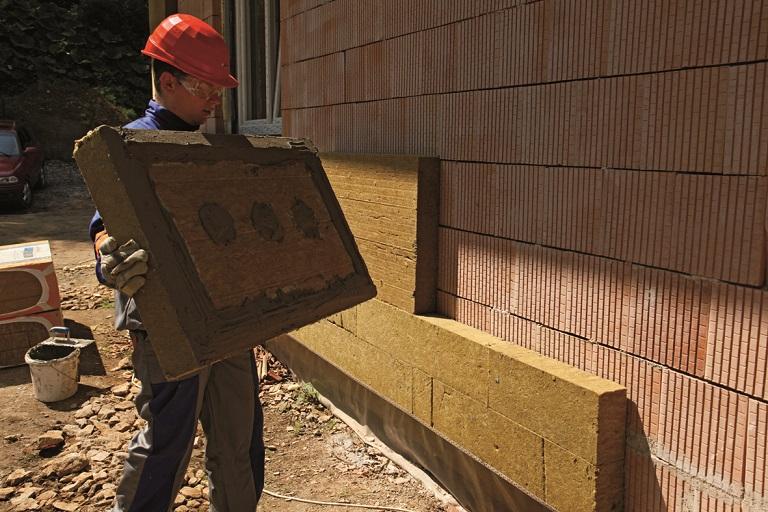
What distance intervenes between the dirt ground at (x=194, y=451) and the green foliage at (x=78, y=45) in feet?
50.3

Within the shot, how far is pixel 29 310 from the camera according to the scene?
500cm

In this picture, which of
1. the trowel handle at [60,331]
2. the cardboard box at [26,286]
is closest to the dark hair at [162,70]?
the trowel handle at [60,331]

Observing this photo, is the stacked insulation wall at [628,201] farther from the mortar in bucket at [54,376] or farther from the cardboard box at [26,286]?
the cardboard box at [26,286]

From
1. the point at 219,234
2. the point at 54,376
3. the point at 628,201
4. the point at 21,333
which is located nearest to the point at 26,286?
the point at 21,333

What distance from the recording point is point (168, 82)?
2375mm

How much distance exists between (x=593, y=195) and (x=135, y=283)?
61.3 inches

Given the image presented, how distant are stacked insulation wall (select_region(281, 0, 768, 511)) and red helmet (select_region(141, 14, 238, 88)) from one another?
112 centimetres

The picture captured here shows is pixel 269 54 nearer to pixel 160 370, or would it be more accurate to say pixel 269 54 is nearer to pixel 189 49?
pixel 189 49

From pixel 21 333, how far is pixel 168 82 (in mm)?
3551

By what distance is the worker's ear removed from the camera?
7.78 ft

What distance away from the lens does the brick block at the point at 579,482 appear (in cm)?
225

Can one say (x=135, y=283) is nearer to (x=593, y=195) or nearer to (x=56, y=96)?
(x=593, y=195)

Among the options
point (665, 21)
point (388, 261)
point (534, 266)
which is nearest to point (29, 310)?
point (388, 261)

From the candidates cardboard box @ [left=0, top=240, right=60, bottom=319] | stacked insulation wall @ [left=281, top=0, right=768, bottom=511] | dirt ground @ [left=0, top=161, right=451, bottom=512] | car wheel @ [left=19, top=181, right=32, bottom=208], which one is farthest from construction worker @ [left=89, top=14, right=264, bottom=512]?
car wheel @ [left=19, top=181, right=32, bottom=208]
